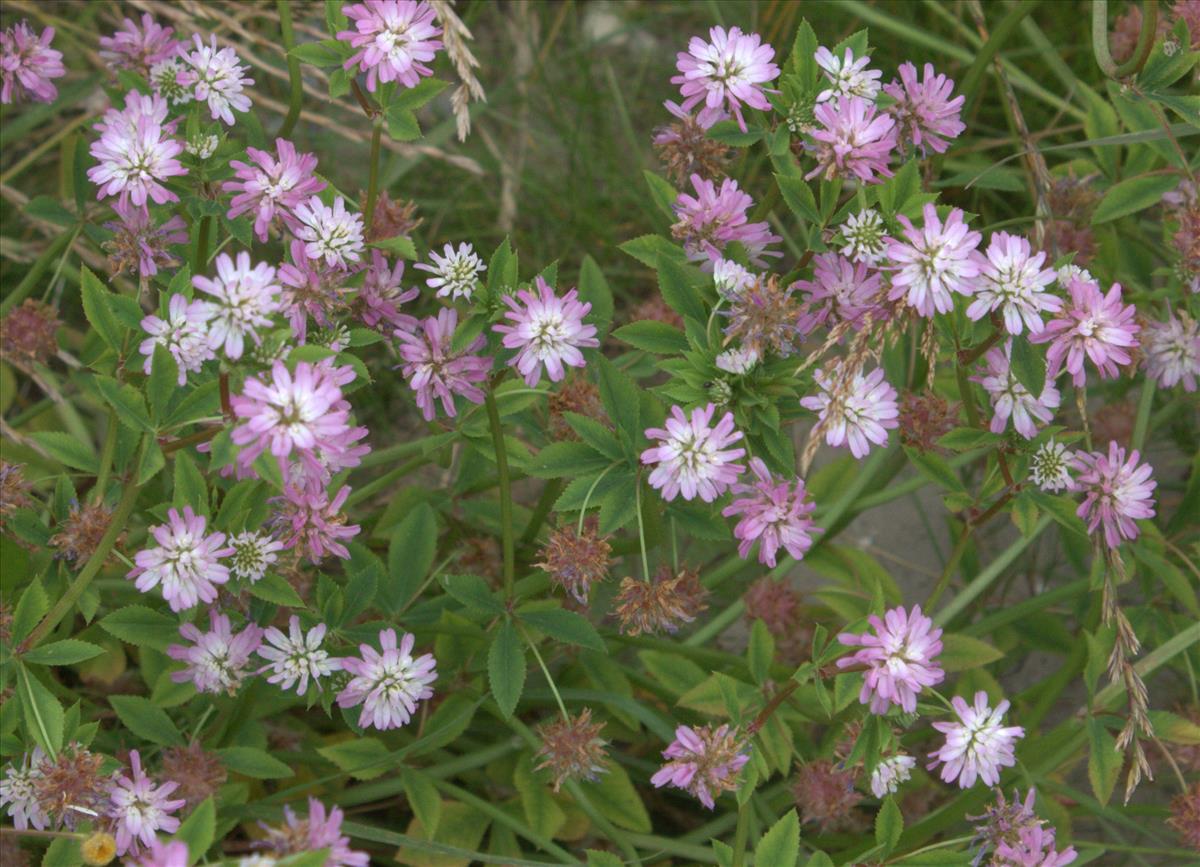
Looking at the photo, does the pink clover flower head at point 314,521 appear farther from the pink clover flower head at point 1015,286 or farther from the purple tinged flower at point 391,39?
the pink clover flower head at point 1015,286

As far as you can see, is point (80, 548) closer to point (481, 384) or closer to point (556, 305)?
point (481, 384)

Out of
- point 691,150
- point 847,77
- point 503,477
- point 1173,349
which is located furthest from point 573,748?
point 1173,349

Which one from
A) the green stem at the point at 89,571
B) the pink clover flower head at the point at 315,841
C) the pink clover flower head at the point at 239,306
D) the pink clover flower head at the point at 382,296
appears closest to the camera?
the pink clover flower head at the point at 315,841

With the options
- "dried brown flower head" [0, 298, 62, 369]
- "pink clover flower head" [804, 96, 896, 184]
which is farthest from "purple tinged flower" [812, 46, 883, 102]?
"dried brown flower head" [0, 298, 62, 369]

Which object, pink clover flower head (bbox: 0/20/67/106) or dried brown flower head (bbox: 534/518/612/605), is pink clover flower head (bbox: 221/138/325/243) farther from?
pink clover flower head (bbox: 0/20/67/106)

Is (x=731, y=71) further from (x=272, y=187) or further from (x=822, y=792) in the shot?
(x=822, y=792)

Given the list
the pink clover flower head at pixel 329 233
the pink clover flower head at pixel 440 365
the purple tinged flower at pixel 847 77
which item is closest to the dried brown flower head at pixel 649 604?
the pink clover flower head at pixel 440 365

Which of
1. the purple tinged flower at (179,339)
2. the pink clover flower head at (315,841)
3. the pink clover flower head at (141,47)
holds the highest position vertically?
the pink clover flower head at (141,47)
